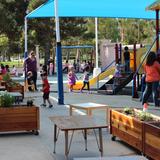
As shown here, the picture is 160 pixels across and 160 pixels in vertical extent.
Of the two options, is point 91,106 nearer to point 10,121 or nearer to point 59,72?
point 10,121

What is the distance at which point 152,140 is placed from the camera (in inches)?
294

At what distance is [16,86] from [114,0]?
590 cm

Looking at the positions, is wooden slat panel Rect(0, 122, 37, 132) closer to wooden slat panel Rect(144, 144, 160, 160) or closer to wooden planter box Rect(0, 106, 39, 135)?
wooden planter box Rect(0, 106, 39, 135)

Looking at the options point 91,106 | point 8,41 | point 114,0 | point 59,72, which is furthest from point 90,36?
point 91,106

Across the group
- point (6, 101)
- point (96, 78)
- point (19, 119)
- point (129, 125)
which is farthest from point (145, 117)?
point (96, 78)

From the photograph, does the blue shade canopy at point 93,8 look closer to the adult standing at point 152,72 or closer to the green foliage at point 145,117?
the adult standing at point 152,72

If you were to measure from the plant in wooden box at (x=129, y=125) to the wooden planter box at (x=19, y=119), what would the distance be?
183 centimetres

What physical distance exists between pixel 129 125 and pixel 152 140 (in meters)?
1.15

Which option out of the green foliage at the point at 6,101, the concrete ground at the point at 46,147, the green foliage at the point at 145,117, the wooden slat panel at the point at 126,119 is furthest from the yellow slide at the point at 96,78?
the green foliage at the point at 145,117

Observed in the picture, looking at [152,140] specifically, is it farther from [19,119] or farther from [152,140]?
[19,119]

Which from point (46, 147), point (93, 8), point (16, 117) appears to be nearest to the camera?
point (46, 147)

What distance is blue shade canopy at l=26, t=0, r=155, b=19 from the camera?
2088 centimetres

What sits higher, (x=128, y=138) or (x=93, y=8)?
(x=93, y=8)

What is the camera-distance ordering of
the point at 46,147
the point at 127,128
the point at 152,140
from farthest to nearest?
the point at 46,147, the point at 127,128, the point at 152,140
